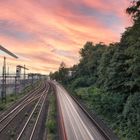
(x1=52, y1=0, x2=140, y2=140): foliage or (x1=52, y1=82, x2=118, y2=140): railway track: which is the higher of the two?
(x1=52, y1=0, x2=140, y2=140): foliage

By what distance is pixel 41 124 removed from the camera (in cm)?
5400

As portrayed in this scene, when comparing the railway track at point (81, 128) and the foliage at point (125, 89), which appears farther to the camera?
the foliage at point (125, 89)

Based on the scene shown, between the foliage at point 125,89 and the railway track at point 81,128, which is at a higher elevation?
the foliage at point 125,89

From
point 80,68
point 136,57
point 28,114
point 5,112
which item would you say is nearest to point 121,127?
point 136,57

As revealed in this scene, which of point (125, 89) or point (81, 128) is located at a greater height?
point (125, 89)

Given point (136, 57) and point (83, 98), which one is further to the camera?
point (83, 98)

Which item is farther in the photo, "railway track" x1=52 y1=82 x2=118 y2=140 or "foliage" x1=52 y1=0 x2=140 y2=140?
"foliage" x1=52 y1=0 x2=140 y2=140

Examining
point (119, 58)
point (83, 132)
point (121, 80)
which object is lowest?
point (83, 132)

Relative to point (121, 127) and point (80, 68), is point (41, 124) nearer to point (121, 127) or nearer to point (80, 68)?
point (121, 127)

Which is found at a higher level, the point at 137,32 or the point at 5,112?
the point at 137,32

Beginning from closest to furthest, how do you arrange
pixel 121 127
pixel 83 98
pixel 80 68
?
1. pixel 121 127
2. pixel 83 98
3. pixel 80 68

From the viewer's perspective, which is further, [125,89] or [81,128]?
[125,89]

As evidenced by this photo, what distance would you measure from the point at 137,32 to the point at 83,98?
51151 mm

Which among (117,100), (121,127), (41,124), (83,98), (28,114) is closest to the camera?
(121,127)
